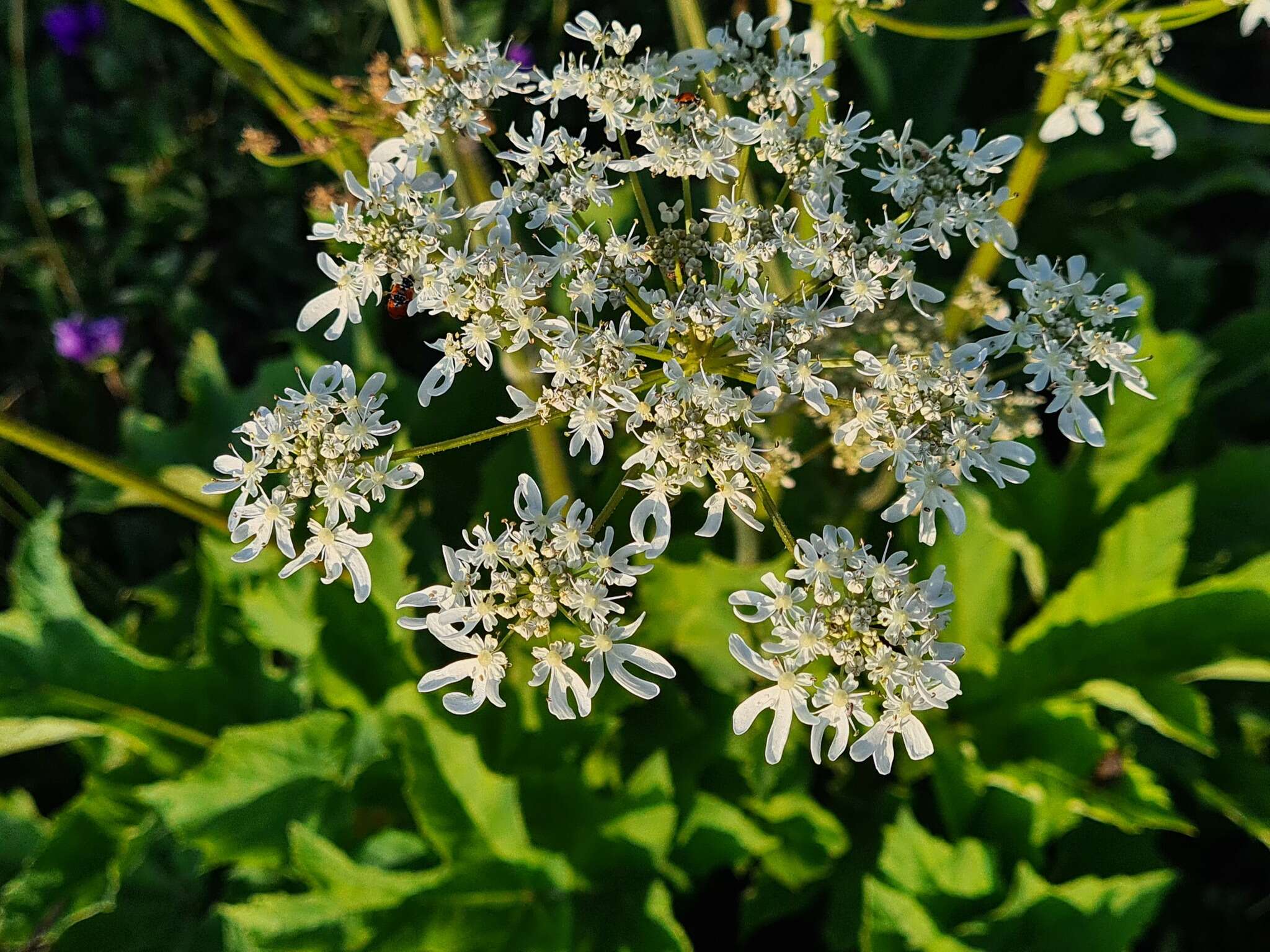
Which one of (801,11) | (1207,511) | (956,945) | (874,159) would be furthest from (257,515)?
(1207,511)

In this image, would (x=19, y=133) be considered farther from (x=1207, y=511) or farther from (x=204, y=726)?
(x=1207, y=511)

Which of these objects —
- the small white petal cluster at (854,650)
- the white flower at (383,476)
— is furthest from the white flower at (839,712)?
the white flower at (383,476)

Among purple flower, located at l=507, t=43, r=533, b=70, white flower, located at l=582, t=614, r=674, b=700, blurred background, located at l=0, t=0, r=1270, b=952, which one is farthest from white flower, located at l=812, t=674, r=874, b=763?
purple flower, located at l=507, t=43, r=533, b=70

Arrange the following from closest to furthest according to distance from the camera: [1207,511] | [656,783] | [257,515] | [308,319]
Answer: [257,515] → [308,319] → [656,783] → [1207,511]

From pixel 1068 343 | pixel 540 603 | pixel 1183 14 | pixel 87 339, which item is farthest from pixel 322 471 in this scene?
pixel 87 339

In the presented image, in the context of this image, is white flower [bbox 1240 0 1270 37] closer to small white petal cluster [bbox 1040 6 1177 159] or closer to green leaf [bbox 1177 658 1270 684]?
small white petal cluster [bbox 1040 6 1177 159]

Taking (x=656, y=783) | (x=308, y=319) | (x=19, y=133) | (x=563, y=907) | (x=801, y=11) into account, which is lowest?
(x=563, y=907)

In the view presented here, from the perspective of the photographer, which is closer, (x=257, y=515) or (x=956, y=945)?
(x=257, y=515)
